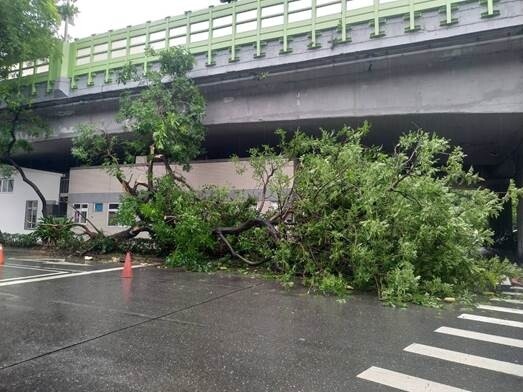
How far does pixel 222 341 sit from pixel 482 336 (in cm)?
354

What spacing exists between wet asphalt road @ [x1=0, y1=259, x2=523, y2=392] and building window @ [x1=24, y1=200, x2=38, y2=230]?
65.1 feet

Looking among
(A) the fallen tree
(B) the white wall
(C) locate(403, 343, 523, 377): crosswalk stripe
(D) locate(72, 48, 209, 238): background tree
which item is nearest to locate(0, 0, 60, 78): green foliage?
(D) locate(72, 48, 209, 238): background tree

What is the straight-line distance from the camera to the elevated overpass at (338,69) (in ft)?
35.0

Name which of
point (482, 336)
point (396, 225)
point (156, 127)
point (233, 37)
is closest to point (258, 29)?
point (233, 37)

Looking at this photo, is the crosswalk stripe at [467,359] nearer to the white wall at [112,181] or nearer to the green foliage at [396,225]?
the green foliage at [396,225]

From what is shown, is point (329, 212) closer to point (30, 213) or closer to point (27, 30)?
point (27, 30)

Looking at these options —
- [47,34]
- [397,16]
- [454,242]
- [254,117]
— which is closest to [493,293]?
[454,242]

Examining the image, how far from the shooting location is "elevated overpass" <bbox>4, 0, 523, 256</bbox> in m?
10.7

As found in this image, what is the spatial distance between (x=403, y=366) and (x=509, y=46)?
9.98 meters

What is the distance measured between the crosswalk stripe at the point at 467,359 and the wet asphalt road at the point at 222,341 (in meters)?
0.04

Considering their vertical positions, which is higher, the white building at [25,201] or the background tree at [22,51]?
the background tree at [22,51]

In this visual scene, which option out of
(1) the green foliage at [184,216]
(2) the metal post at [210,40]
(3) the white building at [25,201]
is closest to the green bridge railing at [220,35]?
(2) the metal post at [210,40]

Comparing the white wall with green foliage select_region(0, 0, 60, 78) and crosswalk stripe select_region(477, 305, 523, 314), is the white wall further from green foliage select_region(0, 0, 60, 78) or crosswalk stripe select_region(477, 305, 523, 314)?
crosswalk stripe select_region(477, 305, 523, 314)

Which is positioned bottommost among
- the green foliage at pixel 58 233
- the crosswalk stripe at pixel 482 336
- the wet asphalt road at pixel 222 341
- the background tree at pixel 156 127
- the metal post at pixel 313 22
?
the wet asphalt road at pixel 222 341
